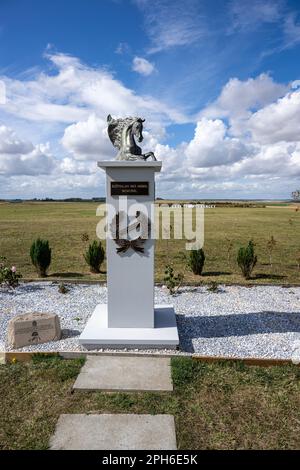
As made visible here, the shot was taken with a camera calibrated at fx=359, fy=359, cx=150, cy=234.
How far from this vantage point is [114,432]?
165 inches

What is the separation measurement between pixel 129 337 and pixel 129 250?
5.16 ft

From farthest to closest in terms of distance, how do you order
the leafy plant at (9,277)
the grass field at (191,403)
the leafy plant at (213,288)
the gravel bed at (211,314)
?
the leafy plant at (213,288)
the leafy plant at (9,277)
the gravel bed at (211,314)
the grass field at (191,403)

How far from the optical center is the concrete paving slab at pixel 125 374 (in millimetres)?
5160

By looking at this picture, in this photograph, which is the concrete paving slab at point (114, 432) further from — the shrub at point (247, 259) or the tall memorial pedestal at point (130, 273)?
the shrub at point (247, 259)

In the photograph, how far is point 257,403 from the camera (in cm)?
481

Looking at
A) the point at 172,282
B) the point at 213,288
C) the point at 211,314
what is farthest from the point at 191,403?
the point at 213,288

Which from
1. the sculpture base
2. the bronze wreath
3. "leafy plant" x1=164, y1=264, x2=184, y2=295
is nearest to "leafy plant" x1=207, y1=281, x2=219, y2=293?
"leafy plant" x1=164, y1=264, x2=184, y2=295

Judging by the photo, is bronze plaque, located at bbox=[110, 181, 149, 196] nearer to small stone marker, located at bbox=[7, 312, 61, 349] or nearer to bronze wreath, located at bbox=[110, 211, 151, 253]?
bronze wreath, located at bbox=[110, 211, 151, 253]

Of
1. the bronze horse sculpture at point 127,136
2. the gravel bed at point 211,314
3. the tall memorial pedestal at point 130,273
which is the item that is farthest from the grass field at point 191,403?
the bronze horse sculpture at point 127,136

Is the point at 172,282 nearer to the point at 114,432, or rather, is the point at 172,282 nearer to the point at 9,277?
the point at 9,277

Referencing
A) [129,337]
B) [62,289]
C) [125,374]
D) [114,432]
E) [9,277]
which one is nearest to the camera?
[114,432]

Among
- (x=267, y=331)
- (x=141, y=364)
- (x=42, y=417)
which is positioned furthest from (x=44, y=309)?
(x=267, y=331)

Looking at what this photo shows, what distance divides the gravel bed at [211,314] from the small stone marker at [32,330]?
0.42 ft
